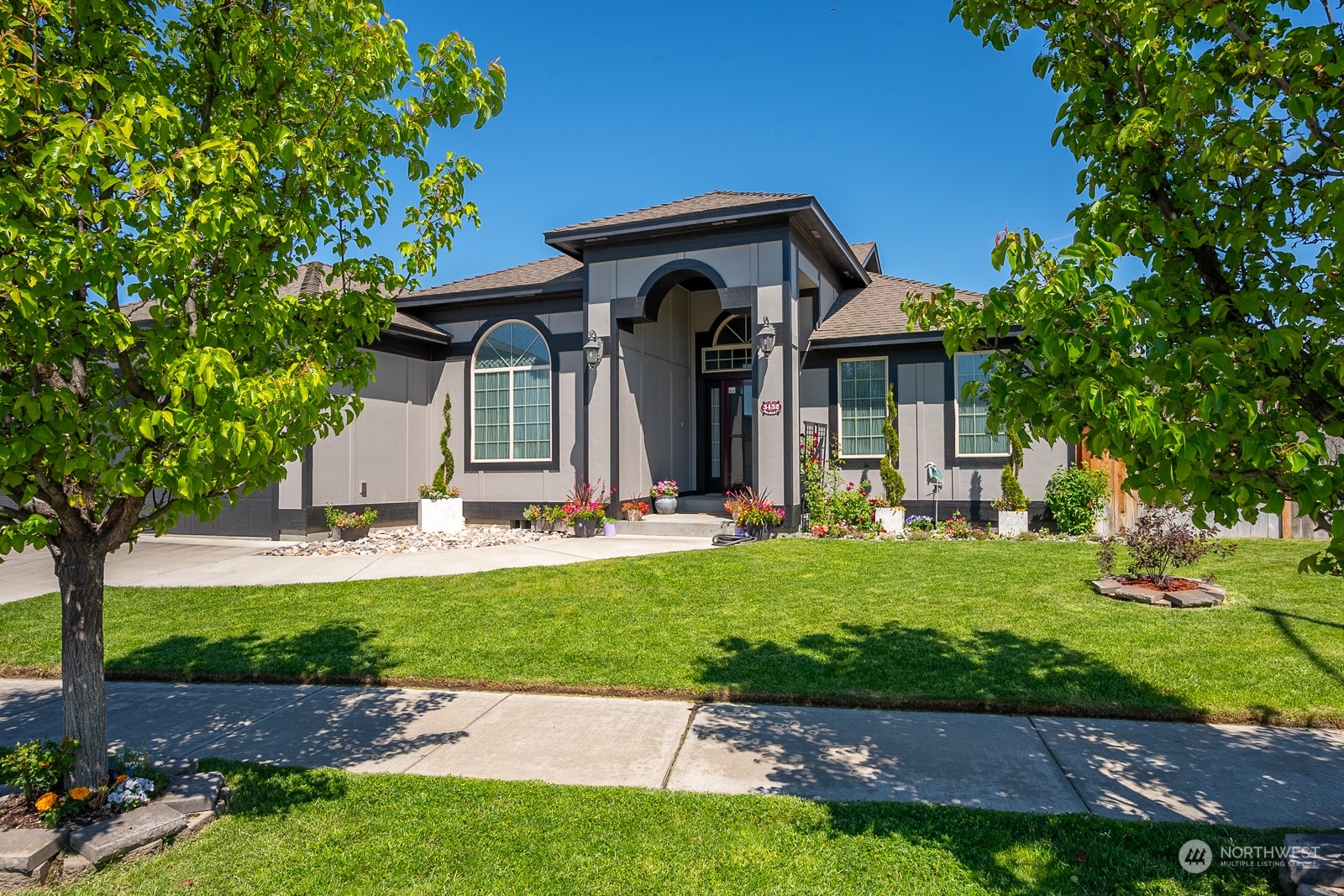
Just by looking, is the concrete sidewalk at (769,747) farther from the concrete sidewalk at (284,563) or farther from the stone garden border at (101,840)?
the concrete sidewalk at (284,563)

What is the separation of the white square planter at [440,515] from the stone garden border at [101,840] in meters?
11.6

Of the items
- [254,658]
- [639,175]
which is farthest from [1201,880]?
[639,175]

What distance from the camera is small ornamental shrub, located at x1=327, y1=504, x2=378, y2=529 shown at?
14.2 metres

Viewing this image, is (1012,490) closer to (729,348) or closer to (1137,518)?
(1137,518)

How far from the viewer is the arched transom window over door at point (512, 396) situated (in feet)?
52.2

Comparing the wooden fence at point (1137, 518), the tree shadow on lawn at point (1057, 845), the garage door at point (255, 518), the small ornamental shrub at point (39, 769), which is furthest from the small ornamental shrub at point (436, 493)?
the tree shadow on lawn at point (1057, 845)

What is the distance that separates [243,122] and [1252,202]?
13.8 feet

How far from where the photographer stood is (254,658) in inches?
263

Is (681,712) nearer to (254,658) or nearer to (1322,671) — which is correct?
(254,658)

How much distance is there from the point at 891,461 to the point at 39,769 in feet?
43.3

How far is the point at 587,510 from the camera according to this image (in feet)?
46.1

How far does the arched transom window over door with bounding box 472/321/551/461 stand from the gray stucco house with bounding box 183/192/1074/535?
4 centimetres

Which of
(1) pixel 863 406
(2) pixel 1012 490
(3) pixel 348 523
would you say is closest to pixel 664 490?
(1) pixel 863 406

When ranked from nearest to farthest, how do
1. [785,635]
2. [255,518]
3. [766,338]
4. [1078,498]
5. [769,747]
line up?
[769,747] < [785,635] < [1078,498] < [766,338] < [255,518]
